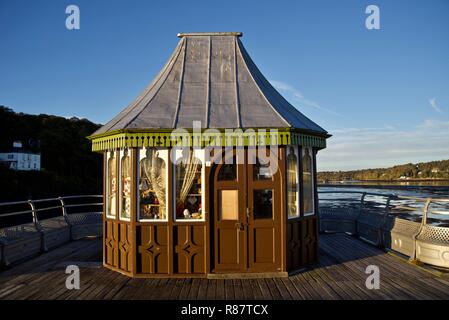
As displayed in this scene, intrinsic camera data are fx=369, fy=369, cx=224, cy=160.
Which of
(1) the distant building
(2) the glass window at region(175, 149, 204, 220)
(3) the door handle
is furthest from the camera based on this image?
(1) the distant building

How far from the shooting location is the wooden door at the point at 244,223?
6.62 meters

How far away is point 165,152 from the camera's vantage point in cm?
672

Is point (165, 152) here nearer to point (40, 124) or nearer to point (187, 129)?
point (187, 129)

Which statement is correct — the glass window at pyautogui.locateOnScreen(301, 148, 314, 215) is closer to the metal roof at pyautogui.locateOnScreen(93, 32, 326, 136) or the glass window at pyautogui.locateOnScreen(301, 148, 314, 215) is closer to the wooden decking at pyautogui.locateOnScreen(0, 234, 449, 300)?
the metal roof at pyautogui.locateOnScreen(93, 32, 326, 136)

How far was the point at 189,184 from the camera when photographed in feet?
22.1

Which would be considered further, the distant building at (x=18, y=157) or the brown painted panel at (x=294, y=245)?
the distant building at (x=18, y=157)

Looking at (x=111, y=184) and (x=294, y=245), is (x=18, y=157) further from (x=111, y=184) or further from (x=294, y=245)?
(x=294, y=245)

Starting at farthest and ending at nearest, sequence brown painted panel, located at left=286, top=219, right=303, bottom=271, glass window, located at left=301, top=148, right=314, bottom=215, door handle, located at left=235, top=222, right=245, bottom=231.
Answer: glass window, located at left=301, top=148, right=314, bottom=215 → brown painted panel, located at left=286, top=219, right=303, bottom=271 → door handle, located at left=235, top=222, right=245, bottom=231

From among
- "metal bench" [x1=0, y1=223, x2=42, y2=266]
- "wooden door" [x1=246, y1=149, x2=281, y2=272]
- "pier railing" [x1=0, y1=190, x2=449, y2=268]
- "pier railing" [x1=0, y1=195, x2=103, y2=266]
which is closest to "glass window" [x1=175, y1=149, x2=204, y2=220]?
"wooden door" [x1=246, y1=149, x2=281, y2=272]

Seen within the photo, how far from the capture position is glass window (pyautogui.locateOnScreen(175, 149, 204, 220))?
6.71 metres

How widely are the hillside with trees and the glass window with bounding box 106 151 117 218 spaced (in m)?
61.6

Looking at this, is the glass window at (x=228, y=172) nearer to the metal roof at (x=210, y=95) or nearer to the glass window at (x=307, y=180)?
Result: the metal roof at (x=210, y=95)

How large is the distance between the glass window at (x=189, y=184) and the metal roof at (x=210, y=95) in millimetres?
630
